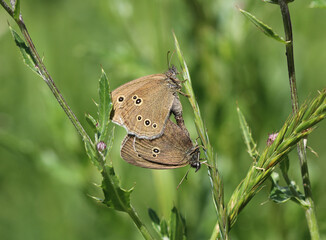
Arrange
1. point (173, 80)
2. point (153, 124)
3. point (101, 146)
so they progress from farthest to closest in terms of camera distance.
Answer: point (173, 80), point (153, 124), point (101, 146)

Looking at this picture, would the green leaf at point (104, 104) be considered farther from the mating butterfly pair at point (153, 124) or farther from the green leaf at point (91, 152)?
the mating butterfly pair at point (153, 124)

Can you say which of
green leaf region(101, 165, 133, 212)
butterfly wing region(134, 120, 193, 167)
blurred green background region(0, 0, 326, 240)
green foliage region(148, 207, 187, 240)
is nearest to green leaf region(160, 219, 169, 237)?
green foliage region(148, 207, 187, 240)

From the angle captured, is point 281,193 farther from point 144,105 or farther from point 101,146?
point 144,105

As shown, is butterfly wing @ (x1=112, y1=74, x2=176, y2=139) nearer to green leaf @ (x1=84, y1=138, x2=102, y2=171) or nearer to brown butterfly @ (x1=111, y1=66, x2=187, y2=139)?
brown butterfly @ (x1=111, y1=66, x2=187, y2=139)

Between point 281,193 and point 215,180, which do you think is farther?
point 281,193

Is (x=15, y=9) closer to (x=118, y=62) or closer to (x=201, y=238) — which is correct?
(x=118, y=62)

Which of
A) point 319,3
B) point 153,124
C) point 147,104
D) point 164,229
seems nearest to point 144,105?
point 147,104

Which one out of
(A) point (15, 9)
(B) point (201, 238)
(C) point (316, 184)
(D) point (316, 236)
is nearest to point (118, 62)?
(B) point (201, 238)
